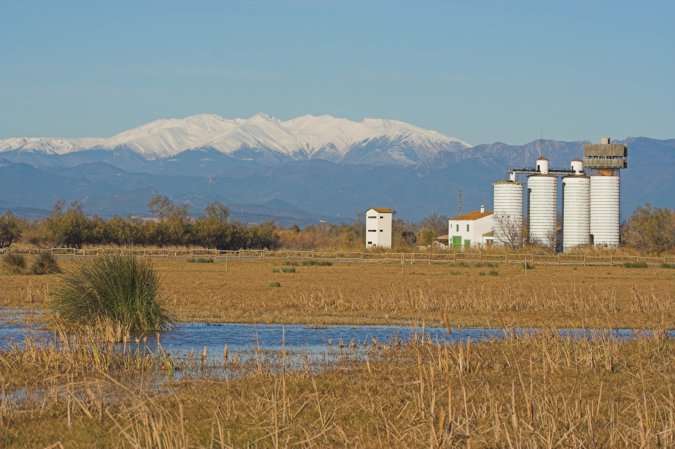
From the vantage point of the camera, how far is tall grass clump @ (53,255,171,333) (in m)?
27.1

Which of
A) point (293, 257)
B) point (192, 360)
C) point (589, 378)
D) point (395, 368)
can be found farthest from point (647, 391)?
point (293, 257)

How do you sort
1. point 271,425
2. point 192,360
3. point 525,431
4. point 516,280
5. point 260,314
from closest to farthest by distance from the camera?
point 525,431, point 271,425, point 192,360, point 260,314, point 516,280

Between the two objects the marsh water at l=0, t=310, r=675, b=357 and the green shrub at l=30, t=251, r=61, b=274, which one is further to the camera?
the green shrub at l=30, t=251, r=61, b=274

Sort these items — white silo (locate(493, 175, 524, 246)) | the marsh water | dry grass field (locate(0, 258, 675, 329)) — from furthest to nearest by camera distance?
white silo (locate(493, 175, 524, 246)) < dry grass field (locate(0, 258, 675, 329)) < the marsh water

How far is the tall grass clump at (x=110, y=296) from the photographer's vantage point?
2711 cm

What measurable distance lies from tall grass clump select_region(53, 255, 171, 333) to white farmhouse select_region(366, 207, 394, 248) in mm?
96179

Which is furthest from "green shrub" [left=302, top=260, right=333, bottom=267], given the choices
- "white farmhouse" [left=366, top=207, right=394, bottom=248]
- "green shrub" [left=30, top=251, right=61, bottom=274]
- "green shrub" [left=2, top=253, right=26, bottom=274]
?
"white farmhouse" [left=366, top=207, right=394, bottom=248]

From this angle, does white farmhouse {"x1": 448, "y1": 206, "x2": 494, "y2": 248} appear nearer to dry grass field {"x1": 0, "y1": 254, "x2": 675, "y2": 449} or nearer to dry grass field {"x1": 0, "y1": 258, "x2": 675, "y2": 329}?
dry grass field {"x1": 0, "y1": 258, "x2": 675, "y2": 329}

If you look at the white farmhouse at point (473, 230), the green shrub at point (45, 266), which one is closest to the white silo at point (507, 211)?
the white farmhouse at point (473, 230)

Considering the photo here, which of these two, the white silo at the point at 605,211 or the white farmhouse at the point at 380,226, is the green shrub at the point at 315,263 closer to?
the white silo at the point at 605,211

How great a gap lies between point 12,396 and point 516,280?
44.2m

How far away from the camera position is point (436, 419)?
15.0 meters

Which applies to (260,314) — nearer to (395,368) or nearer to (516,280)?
(395,368)

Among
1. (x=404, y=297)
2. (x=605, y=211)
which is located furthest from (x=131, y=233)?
(x=404, y=297)
